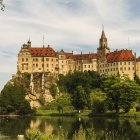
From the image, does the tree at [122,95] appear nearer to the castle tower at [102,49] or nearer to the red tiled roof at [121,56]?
the red tiled roof at [121,56]

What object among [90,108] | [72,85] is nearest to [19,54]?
[72,85]

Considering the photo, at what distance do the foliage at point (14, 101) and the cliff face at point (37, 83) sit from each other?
51.4ft

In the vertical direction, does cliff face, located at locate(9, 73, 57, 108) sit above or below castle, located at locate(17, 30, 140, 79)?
below

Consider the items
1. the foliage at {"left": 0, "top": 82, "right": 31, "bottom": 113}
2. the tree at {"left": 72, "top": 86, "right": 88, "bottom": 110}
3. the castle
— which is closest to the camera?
the tree at {"left": 72, "top": 86, "right": 88, "bottom": 110}

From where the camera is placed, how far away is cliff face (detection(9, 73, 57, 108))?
134688 mm

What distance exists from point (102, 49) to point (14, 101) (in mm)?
55555

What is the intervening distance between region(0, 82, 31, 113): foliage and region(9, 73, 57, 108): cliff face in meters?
15.7

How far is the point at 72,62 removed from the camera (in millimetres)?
153000

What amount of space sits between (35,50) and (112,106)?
7151 centimetres

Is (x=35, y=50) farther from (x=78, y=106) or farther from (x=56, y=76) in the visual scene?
(x=78, y=106)

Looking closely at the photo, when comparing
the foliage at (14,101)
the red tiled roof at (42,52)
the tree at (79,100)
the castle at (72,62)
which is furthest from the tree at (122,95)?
the red tiled roof at (42,52)

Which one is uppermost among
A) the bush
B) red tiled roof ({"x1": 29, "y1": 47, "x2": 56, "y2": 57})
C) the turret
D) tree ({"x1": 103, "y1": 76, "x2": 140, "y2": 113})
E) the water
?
the turret

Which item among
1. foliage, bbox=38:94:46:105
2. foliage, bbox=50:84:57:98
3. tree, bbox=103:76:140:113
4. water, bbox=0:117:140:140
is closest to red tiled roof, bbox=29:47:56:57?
foliage, bbox=50:84:57:98

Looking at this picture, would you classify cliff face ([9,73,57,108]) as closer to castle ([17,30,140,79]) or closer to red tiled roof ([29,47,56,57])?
castle ([17,30,140,79])
